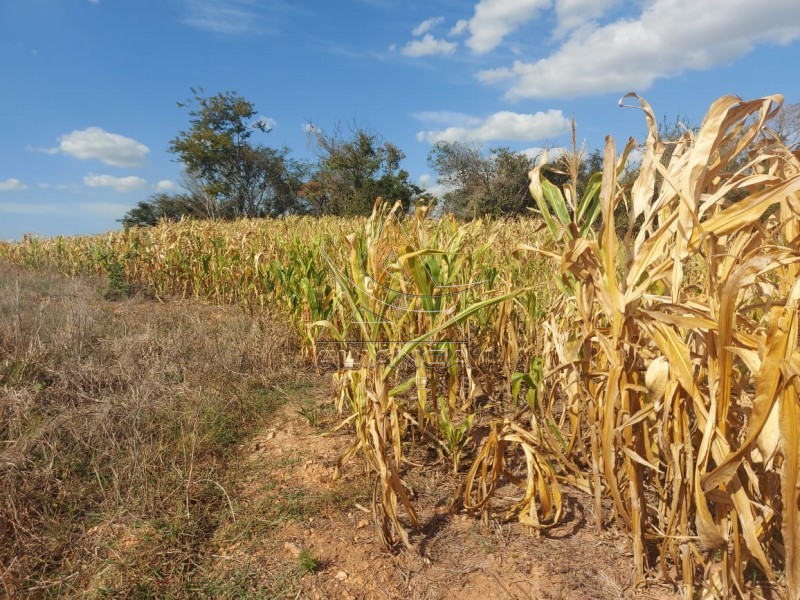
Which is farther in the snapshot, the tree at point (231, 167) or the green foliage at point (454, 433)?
the tree at point (231, 167)

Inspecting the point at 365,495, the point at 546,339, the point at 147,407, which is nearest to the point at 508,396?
the point at 546,339

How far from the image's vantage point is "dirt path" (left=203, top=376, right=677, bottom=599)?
5.65 feet

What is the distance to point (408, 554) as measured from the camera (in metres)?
1.89

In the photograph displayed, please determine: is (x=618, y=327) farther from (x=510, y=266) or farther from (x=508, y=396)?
(x=510, y=266)

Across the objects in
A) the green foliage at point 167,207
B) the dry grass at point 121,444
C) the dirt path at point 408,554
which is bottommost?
the dirt path at point 408,554

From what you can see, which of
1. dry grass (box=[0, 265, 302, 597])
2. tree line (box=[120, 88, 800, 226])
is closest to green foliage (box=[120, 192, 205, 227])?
tree line (box=[120, 88, 800, 226])

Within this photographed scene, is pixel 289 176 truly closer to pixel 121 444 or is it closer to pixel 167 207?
pixel 167 207

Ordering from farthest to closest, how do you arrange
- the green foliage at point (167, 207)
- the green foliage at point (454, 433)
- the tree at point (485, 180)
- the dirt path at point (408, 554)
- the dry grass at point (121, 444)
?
the green foliage at point (167, 207) → the tree at point (485, 180) → the green foliage at point (454, 433) → the dry grass at point (121, 444) → the dirt path at point (408, 554)

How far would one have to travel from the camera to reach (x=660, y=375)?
1.42 metres

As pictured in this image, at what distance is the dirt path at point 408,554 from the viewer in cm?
172

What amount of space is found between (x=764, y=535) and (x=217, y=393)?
9.45ft

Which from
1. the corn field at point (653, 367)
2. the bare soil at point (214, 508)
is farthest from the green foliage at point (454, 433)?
the bare soil at point (214, 508)

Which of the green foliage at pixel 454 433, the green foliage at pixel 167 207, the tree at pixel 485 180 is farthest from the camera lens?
the green foliage at pixel 167 207

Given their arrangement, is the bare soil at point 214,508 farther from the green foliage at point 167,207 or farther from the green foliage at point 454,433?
the green foliage at point 167,207
